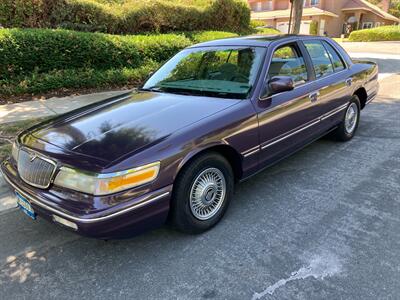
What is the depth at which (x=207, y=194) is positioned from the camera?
122 inches

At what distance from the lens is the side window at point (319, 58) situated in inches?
172

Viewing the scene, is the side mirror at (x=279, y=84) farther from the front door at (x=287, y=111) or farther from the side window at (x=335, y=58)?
the side window at (x=335, y=58)

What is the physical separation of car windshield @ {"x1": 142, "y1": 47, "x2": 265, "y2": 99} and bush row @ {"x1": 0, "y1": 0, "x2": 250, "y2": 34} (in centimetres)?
733

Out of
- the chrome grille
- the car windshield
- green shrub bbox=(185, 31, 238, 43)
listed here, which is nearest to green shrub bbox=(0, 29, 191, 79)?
green shrub bbox=(185, 31, 238, 43)

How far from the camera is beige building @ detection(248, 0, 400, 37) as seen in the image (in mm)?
38219

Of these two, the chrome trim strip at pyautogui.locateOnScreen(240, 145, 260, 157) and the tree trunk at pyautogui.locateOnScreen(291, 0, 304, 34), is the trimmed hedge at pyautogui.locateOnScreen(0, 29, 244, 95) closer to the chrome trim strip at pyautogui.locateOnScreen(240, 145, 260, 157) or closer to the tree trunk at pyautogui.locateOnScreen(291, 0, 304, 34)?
the tree trunk at pyautogui.locateOnScreen(291, 0, 304, 34)

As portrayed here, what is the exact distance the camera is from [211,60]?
3984mm

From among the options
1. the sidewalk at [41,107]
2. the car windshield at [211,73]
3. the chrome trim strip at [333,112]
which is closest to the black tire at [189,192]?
the car windshield at [211,73]

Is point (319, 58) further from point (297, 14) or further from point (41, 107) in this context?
point (297, 14)

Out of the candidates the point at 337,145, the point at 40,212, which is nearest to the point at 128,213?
the point at 40,212

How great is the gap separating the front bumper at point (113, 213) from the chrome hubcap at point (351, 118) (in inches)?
138

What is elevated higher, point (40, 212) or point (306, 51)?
point (306, 51)

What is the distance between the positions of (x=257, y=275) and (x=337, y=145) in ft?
10.5

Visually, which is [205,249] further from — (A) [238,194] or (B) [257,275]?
(A) [238,194]
